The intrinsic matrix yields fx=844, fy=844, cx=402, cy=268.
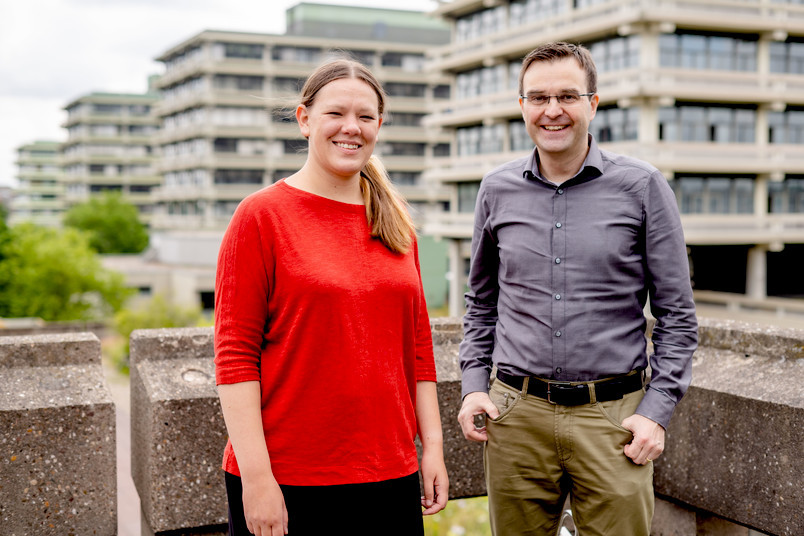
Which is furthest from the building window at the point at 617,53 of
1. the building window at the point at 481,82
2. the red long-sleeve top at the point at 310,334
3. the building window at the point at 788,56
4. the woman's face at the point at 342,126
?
the red long-sleeve top at the point at 310,334

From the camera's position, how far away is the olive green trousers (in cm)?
300

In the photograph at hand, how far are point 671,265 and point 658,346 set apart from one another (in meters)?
0.29

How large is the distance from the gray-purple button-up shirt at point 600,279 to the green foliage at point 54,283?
184 feet

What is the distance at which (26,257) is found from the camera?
56.6 meters

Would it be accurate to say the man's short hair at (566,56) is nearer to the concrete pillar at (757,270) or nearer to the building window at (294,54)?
the concrete pillar at (757,270)

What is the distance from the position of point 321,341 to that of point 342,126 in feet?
2.15

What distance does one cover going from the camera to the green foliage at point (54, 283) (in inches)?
2165

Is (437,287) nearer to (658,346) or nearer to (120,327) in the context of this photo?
(120,327)

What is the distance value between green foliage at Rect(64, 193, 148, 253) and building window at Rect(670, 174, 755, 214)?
7112 cm

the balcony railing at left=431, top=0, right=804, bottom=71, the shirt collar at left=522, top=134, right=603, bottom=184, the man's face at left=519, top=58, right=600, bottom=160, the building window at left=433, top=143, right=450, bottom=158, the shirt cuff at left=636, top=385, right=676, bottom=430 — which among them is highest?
the balcony railing at left=431, top=0, right=804, bottom=71

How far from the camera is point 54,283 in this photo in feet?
181

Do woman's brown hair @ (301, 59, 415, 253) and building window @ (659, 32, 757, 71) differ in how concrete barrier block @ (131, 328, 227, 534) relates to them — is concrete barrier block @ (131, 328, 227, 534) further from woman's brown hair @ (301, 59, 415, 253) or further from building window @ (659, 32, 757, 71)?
building window @ (659, 32, 757, 71)

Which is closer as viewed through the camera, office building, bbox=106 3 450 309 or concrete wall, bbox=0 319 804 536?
concrete wall, bbox=0 319 804 536

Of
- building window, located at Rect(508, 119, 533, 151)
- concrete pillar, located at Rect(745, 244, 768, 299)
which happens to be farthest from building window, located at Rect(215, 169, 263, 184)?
concrete pillar, located at Rect(745, 244, 768, 299)
